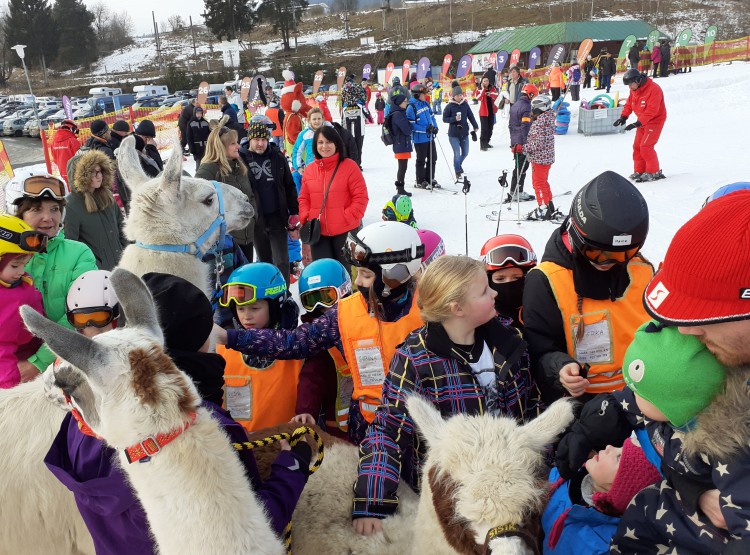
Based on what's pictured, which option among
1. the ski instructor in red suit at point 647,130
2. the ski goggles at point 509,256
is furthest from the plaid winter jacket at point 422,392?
the ski instructor in red suit at point 647,130

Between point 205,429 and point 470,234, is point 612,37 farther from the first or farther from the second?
point 205,429

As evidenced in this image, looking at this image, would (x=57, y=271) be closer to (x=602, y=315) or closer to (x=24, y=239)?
(x=24, y=239)

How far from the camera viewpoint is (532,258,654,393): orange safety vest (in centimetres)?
213

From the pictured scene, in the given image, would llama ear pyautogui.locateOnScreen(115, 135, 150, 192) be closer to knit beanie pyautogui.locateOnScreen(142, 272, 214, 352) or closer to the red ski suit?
knit beanie pyautogui.locateOnScreen(142, 272, 214, 352)

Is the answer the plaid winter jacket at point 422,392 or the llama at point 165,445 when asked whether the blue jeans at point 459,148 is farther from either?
the llama at point 165,445

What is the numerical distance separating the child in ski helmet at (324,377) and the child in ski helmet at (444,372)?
A: 53cm

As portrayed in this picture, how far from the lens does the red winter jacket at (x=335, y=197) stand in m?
5.68

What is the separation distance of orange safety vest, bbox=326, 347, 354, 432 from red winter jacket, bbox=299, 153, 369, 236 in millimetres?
3143

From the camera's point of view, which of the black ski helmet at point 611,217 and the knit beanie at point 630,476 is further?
the black ski helmet at point 611,217

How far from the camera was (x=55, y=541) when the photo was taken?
2.09 metres

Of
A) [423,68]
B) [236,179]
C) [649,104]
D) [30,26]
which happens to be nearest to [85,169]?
[236,179]

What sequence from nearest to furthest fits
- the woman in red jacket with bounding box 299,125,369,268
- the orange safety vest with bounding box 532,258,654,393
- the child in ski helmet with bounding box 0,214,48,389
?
the orange safety vest with bounding box 532,258,654,393 < the child in ski helmet with bounding box 0,214,48,389 < the woman in red jacket with bounding box 299,125,369,268

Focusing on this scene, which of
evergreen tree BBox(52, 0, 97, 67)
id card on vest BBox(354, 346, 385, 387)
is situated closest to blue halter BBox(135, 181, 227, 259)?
id card on vest BBox(354, 346, 385, 387)

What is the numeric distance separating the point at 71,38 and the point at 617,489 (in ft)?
241
